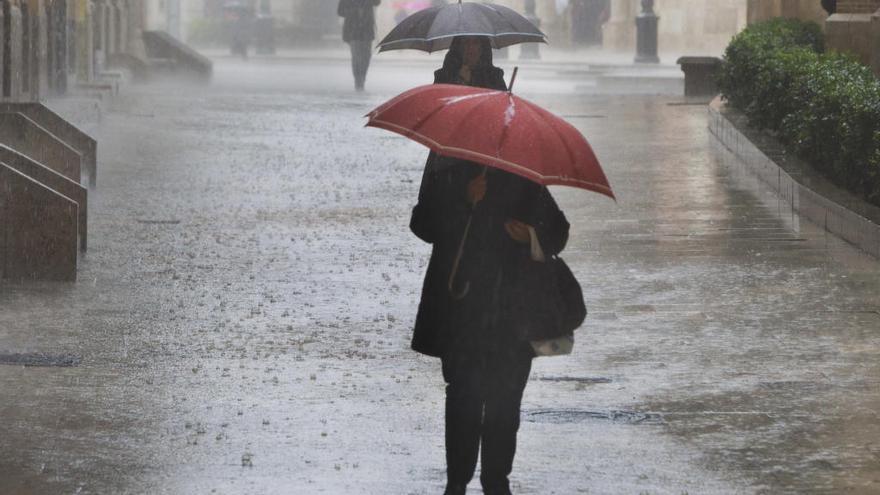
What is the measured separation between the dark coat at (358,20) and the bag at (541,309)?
2595 cm

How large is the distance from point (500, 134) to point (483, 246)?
1.34ft

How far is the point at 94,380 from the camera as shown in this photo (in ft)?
27.1

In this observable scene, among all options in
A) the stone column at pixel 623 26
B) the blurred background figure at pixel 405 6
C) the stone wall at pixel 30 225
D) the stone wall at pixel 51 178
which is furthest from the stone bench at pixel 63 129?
the blurred background figure at pixel 405 6

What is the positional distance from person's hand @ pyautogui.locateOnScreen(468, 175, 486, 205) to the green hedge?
7258 millimetres

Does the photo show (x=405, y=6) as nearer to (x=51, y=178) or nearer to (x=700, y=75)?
(x=700, y=75)

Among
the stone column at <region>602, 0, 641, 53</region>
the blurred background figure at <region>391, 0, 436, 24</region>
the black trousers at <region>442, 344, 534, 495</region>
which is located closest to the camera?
the black trousers at <region>442, 344, 534, 495</region>

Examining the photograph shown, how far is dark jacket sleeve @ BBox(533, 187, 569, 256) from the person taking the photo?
19.2ft

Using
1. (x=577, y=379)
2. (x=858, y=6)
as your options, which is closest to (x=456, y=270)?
(x=577, y=379)

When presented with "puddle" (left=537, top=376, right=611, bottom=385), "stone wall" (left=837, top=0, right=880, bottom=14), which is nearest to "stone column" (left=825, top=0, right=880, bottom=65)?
"stone wall" (left=837, top=0, right=880, bottom=14)

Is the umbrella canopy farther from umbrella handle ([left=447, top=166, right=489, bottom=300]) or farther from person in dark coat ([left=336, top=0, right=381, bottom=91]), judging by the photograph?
person in dark coat ([left=336, top=0, right=381, bottom=91])

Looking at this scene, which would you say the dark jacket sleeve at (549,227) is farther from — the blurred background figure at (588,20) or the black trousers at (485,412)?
the blurred background figure at (588,20)

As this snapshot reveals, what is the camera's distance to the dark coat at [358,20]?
31.6 m

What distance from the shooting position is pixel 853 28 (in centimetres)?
2142

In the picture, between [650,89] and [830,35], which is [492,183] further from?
[650,89]
